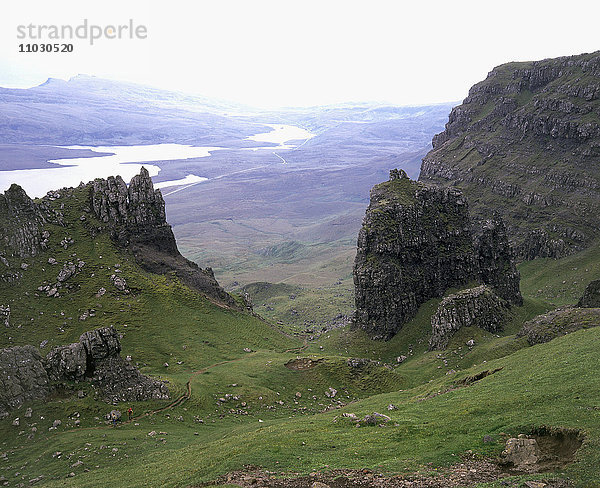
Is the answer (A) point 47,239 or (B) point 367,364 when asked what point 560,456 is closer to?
(B) point 367,364

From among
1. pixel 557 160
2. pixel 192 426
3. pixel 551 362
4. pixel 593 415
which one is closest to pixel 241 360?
pixel 192 426

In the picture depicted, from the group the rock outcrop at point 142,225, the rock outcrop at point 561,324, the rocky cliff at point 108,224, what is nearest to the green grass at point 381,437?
the rock outcrop at point 561,324

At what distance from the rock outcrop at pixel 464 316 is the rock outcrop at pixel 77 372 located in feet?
179

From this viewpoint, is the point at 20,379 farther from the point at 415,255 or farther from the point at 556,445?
the point at 415,255

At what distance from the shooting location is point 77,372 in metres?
59.6

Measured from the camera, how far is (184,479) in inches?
1452

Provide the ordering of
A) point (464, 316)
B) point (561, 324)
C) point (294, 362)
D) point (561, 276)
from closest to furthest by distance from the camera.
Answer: point (561, 324) < point (294, 362) < point (464, 316) < point (561, 276)

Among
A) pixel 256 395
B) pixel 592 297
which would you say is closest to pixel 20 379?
pixel 256 395

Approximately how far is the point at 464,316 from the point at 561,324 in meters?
24.4

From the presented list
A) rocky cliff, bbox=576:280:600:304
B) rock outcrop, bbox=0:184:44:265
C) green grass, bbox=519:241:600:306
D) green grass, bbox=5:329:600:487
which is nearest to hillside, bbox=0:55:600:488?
green grass, bbox=5:329:600:487

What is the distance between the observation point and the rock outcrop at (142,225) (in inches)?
4173

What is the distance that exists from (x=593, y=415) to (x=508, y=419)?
19.8ft

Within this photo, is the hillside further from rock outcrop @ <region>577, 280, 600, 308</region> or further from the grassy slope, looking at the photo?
rock outcrop @ <region>577, 280, 600, 308</region>

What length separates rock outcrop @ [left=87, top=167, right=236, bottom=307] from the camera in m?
106
